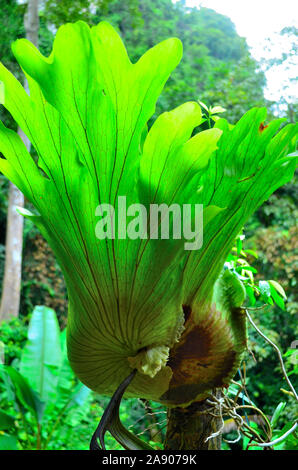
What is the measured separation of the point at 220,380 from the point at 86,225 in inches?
9.0

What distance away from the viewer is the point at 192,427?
1.65 feet

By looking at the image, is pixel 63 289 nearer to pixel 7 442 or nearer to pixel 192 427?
pixel 7 442

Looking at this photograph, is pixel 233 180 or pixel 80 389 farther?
pixel 80 389

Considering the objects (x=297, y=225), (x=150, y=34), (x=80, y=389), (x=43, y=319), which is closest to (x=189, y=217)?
(x=43, y=319)

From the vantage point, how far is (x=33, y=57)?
0.33m

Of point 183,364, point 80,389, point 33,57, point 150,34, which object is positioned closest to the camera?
point 33,57

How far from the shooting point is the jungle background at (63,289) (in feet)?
7.00

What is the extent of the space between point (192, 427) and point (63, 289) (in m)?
4.31

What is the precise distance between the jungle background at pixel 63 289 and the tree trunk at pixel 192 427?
131 mm

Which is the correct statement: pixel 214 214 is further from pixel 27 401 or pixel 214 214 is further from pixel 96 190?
pixel 27 401

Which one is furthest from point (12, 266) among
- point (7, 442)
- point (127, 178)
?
point (127, 178)

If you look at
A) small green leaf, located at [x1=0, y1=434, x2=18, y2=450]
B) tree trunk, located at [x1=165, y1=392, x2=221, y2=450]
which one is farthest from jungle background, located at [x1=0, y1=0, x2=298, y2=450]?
tree trunk, located at [x1=165, y1=392, x2=221, y2=450]

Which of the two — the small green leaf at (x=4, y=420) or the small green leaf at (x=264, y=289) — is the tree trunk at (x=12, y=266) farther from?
the small green leaf at (x=264, y=289)

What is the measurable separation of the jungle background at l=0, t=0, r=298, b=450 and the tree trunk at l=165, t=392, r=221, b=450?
0.13 m
